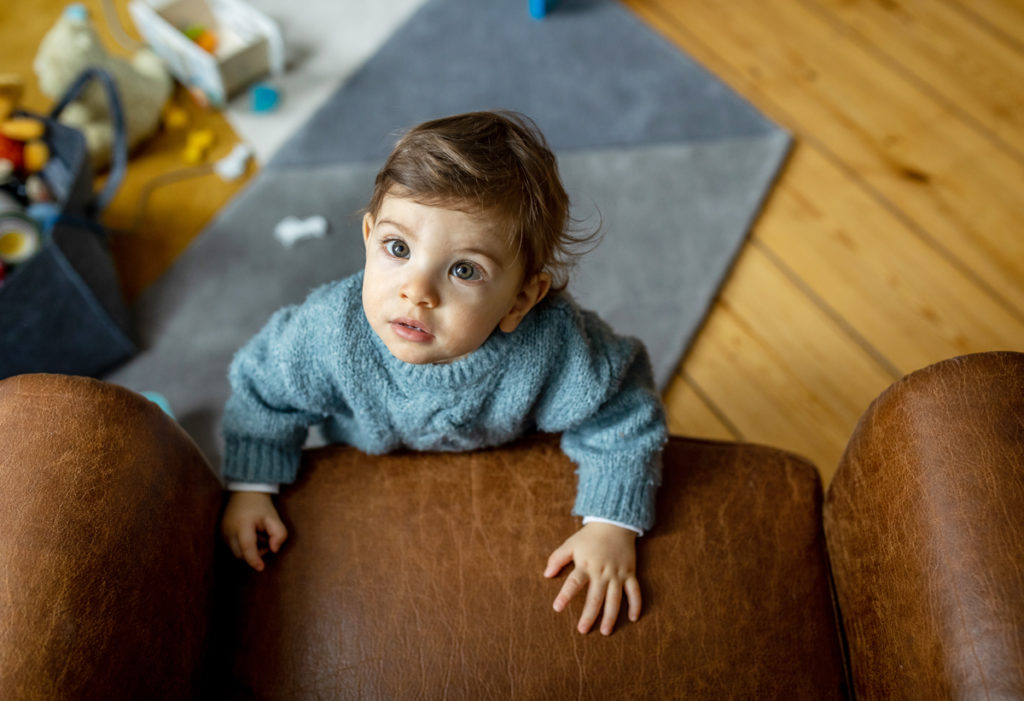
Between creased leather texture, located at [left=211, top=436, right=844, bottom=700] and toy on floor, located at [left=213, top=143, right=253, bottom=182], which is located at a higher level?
creased leather texture, located at [left=211, top=436, right=844, bottom=700]

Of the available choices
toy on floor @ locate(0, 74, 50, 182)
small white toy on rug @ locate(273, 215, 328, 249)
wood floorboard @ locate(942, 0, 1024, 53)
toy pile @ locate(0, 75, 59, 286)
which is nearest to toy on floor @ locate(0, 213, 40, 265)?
toy pile @ locate(0, 75, 59, 286)

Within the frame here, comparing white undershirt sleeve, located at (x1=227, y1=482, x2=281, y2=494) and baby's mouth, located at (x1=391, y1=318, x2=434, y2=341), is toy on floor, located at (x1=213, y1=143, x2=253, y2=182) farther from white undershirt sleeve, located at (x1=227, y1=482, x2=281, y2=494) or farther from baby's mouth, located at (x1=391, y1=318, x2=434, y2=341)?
baby's mouth, located at (x1=391, y1=318, x2=434, y2=341)

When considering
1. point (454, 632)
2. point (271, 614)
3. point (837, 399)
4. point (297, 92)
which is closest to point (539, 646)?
point (454, 632)

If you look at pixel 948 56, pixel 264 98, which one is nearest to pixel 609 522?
pixel 264 98

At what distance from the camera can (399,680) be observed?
0.75 meters

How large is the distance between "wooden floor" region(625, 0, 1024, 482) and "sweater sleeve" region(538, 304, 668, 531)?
1.69 feet

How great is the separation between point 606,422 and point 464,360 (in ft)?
0.56

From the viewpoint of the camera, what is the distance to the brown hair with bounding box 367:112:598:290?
0.67 metres

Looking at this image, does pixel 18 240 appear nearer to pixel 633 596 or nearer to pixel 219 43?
pixel 219 43

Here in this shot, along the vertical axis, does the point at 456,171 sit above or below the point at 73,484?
above

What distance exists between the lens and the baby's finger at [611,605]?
2.51 ft

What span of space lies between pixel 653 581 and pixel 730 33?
139 cm

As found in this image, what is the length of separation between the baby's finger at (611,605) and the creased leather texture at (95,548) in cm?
37

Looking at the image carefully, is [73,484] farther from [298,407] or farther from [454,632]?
[454,632]
